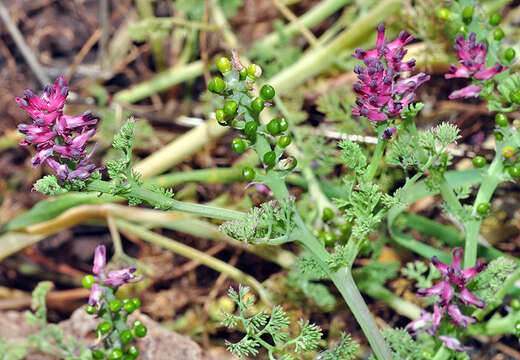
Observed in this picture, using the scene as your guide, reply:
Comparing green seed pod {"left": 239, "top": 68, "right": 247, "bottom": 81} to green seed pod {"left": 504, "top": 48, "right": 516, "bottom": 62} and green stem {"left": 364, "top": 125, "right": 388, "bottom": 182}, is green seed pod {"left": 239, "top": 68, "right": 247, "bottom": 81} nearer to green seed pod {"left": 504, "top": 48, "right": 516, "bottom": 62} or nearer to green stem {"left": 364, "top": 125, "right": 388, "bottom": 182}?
green stem {"left": 364, "top": 125, "right": 388, "bottom": 182}

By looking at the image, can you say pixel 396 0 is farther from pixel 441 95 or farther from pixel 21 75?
pixel 21 75

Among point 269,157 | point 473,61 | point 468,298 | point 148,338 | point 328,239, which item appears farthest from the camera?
point 148,338

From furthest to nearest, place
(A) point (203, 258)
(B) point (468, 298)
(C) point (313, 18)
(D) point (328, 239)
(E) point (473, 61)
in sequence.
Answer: (C) point (313, 18)
(A) point (203, 258)
(D) point (328, 239)
(E) point (473, 61)
(B) point (468, 298)

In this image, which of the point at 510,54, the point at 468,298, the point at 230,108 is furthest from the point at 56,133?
the point at 510,54

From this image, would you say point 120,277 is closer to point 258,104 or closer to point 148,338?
point 148,338

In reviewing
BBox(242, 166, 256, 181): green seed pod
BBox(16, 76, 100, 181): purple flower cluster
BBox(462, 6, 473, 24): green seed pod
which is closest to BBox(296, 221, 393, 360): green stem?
BBox(242, 166, 256, 181): green seed pod

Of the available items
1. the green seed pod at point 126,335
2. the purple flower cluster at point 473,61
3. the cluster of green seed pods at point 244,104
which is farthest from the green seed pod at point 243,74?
the green seed pod at point 126,335

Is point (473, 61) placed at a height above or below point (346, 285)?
above
